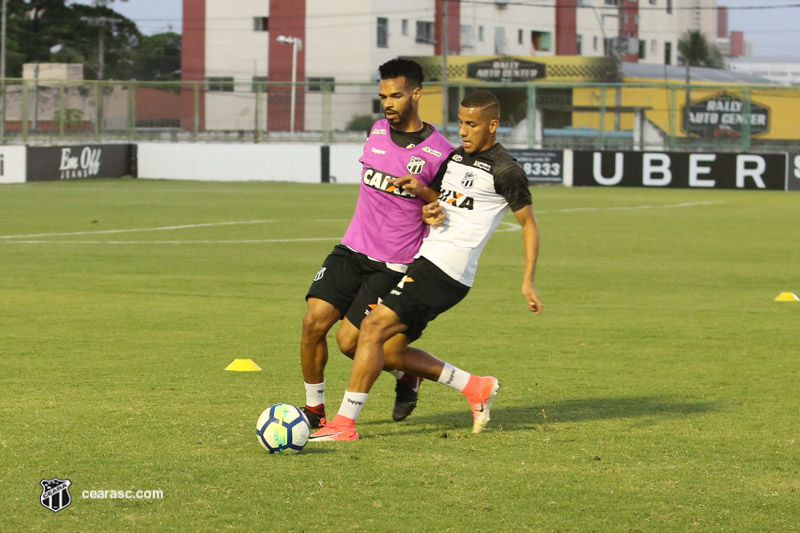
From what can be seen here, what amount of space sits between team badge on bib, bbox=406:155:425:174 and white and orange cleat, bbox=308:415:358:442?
4.60 ft

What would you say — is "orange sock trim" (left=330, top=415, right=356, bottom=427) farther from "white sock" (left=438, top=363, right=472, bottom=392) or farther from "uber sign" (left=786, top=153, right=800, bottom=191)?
"uber sign" (left=786, top=153, right=800, bottom=191)

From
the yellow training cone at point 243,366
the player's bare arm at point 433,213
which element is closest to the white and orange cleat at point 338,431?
the player's bare arm at point 433,213

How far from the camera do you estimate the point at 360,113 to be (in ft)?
142

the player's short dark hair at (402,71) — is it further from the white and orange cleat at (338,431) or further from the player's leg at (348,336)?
the white and orange cleat at (338,431)

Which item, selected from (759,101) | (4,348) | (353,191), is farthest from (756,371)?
(759,101)

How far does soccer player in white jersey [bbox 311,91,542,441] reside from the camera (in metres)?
6.71

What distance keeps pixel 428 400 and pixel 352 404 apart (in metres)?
1.39

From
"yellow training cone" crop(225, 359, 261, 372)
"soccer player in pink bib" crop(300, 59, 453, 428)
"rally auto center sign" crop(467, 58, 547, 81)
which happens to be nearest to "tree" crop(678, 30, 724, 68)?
"rally auto center sign" crop(467, 58, 547, 81)

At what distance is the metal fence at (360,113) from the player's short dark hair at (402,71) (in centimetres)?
3192

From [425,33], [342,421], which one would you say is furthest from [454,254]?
[425,33]

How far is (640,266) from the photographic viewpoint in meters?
16.8

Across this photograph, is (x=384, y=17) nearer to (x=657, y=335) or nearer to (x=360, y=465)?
(x=657, y=335)

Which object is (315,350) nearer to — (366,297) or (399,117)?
(366,297)

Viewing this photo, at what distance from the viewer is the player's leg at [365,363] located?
668cm
